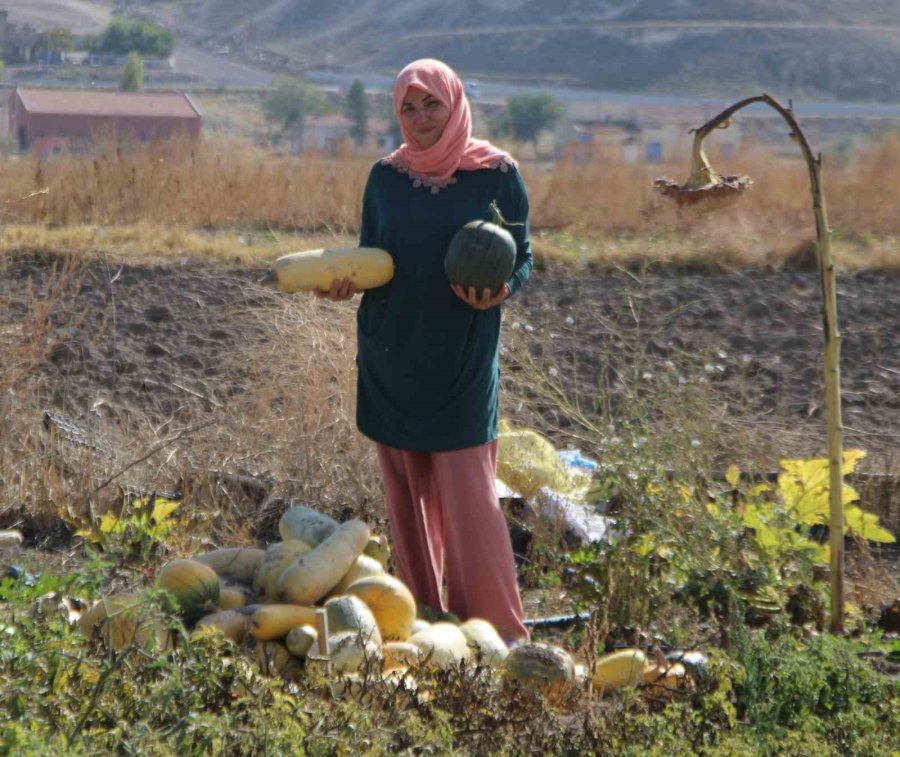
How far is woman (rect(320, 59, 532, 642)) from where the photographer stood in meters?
4.12

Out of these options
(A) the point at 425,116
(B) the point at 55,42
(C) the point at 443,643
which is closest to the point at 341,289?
(A) the point at 425,116

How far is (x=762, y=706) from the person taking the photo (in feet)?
10.5

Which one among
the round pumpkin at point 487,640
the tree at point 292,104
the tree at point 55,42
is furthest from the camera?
the tree at point 55,42

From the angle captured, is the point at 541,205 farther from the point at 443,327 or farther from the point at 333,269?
the point at 333,269

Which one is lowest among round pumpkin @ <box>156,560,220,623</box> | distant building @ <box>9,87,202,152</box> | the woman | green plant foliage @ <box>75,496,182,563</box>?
distant building @ <box>9,87,202,152</box>

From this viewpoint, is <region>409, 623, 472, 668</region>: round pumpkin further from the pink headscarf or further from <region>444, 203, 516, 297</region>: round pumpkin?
the pink headscarf

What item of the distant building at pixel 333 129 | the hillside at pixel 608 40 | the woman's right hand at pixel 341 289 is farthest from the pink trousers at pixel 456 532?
the hillside at pixel 608 40

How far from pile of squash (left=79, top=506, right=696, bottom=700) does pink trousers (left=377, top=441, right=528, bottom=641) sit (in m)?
0.12

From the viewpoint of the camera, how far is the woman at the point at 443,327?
412cm

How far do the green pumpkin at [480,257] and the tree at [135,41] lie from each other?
86863 millimetres

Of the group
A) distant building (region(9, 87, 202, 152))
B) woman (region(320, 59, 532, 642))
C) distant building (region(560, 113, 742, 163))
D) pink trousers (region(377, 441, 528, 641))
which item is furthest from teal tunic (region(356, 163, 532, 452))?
distant building (region(9, 87, 202, 152))

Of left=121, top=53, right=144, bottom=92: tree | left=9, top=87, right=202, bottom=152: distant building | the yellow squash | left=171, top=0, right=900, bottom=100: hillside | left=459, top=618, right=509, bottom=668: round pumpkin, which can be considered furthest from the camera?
left=171, top=0, right=900, bottom=100: hillside

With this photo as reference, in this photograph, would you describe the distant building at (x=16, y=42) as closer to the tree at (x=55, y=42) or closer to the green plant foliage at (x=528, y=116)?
the tree at (x=55, y=42)

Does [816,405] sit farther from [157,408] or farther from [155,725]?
[155,725]
